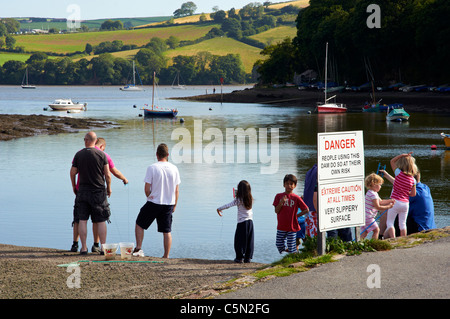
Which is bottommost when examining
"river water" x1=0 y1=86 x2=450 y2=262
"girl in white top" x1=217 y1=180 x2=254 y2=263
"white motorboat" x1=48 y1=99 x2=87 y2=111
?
"river water" x1=0 y1=86 x2=450 y2=262

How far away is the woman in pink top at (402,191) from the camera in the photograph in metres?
11.3

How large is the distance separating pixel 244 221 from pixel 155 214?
149 cm

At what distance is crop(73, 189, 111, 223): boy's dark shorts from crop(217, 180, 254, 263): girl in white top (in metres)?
1.93

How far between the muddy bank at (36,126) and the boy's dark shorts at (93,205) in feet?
114

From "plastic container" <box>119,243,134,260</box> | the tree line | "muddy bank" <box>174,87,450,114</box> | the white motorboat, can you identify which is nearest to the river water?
"plastic container" <box>119,243,134,260</box>

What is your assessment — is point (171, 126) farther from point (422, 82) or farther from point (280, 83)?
point (280, 83)

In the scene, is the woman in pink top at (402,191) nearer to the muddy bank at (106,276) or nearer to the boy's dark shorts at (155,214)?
the muddy bank at (106,276)

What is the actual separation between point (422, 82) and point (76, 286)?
8981 centimetres

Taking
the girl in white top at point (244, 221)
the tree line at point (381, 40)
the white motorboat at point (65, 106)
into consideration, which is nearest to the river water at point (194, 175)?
the girl in white top at point (244, 221)

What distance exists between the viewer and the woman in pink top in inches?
443

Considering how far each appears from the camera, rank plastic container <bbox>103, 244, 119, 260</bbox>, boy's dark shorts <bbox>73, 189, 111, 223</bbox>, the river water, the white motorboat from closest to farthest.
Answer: plastic container <bbox>103, 244, 119, 260</bbox> → boy's dark shorts <bbox>73, 189, 111, 223</bbox> → the river water → the white motorboat

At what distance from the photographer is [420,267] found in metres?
8.54

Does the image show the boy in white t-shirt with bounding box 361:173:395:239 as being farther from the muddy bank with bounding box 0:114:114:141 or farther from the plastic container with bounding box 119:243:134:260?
the muddy bank with bounding box 0:114:114:141
